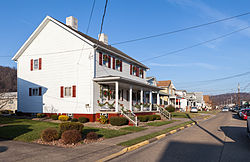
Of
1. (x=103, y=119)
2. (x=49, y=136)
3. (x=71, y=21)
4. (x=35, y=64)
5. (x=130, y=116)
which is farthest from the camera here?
(x=71, y=21)

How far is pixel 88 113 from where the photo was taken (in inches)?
794

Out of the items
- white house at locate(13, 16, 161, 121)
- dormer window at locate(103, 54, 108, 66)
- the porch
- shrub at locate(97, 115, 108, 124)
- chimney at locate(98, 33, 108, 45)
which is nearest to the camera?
shrub at locate(97, 115, 108, 124)

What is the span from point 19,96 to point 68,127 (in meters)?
17.2

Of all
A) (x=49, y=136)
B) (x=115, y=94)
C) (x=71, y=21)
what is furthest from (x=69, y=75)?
(x=49, y=136)

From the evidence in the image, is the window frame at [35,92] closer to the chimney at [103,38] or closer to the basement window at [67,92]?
the basement window at [67,92]

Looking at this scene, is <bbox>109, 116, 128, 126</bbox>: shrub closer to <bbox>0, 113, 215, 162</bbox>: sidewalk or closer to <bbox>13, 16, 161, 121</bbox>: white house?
<bbox>13, 16, 161, 121</bbox>: white house

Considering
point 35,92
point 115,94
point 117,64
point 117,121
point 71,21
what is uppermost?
point 71,21

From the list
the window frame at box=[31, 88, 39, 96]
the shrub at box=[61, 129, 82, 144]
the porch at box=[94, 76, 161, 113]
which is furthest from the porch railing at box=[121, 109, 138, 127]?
the window frame at box=[31, 88, 39, 96]

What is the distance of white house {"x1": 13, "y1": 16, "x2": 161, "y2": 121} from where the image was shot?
67.4 ft

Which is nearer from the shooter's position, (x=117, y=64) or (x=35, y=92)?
(x=35, y=92)

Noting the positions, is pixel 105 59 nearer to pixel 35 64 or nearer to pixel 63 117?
pixel 63 117

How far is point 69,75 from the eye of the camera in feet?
→ 71.7

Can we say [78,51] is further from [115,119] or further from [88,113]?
[115,119]

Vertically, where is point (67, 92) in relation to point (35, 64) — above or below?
below
